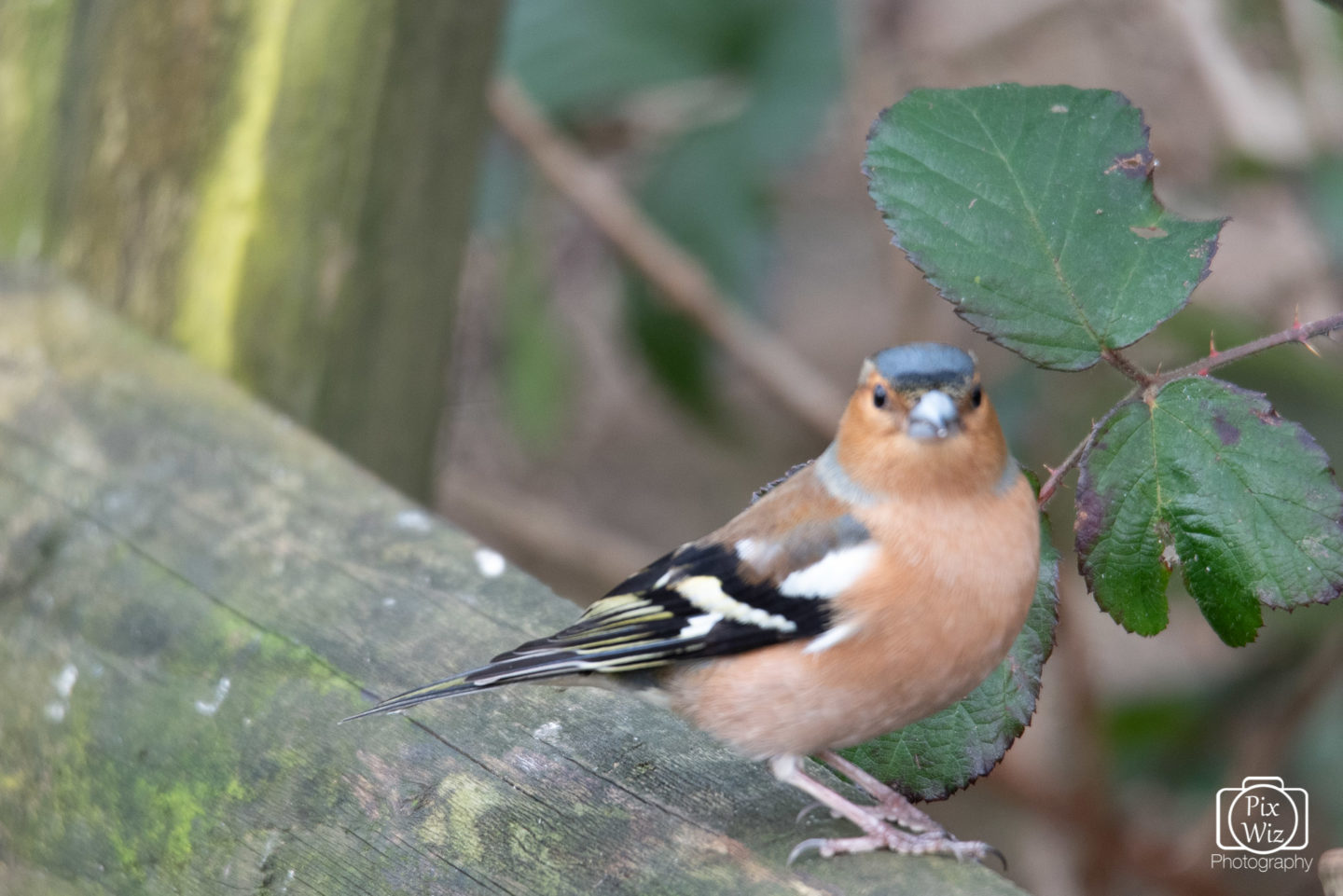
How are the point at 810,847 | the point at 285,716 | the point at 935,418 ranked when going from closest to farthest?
the point at 810,847, the point at 935,418, the point at 285,716

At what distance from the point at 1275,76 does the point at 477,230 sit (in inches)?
112

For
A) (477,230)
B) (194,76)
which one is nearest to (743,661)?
(194,76)

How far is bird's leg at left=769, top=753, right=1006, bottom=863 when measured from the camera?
1.48 m

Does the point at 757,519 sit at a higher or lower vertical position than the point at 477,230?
higher

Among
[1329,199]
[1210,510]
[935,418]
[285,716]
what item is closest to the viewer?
[1210,510]

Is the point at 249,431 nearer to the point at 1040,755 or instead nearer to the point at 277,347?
the point at 277,347

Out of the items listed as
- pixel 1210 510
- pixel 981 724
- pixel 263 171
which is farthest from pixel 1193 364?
pixel 263 171

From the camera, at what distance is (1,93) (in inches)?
108

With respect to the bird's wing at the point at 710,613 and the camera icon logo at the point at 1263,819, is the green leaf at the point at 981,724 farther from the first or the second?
the camera icon logo at the point at 1263,819

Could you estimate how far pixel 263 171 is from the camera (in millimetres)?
2508

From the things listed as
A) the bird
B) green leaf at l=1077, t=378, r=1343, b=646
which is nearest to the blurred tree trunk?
the bird

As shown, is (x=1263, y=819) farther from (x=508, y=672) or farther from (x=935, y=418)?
(x=508, y=672)

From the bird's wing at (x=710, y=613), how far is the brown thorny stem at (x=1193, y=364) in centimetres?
27

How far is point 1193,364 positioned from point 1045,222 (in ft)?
0.74
